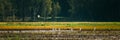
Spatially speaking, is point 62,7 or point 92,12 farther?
point 62,7

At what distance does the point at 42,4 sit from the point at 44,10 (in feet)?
7.95

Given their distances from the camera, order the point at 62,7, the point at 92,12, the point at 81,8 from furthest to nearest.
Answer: the point at 62,7, the point at 81,8, the point at 92,12

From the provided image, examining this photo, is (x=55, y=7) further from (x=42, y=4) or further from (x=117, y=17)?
(x=117, y=17)

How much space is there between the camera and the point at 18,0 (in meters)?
98.0

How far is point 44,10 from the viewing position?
96.0 m

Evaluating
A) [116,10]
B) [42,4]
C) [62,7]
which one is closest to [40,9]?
[42,4]

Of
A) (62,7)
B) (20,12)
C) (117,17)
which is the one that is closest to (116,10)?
(117,17)

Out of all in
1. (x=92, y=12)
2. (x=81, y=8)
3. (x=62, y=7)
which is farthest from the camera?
(x=62, y=7)

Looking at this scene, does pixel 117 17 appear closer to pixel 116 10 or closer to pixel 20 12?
pixel 116 10

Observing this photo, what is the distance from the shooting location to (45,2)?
319 feet

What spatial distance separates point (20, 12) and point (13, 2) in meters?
3.84

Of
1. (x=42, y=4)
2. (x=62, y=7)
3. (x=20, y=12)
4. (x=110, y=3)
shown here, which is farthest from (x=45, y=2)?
(x=62, y=7)

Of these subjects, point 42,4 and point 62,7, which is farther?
point 62,7

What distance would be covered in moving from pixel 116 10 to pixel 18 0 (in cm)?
2601
